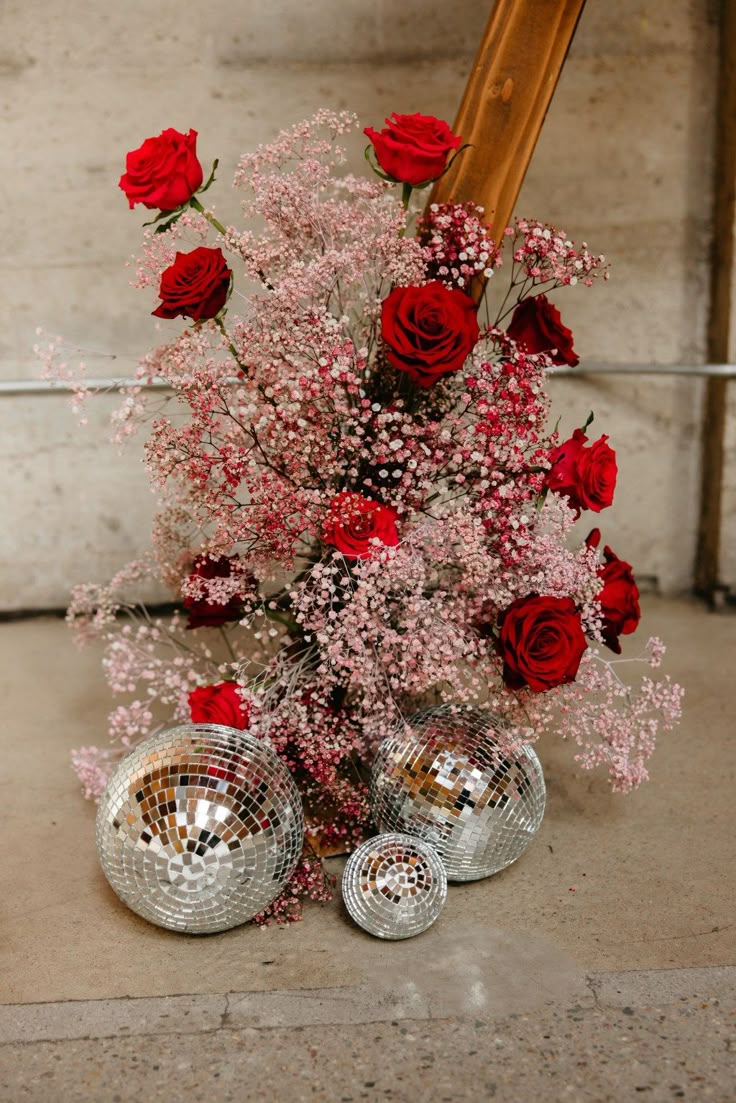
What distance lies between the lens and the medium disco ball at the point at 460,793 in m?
2.09

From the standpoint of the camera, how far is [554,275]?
221 centimetres

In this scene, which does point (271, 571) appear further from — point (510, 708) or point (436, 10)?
point (436, 10)

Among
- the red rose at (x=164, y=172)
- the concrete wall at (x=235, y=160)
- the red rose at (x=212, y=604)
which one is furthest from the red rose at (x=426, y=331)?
the concrete wall at (x=235, y=160)

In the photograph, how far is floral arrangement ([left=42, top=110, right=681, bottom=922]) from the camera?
80.3 inches

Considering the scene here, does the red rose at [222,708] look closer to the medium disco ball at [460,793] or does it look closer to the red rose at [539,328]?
the medium disco ball at [460,793]

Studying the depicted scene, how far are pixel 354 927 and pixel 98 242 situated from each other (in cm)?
281

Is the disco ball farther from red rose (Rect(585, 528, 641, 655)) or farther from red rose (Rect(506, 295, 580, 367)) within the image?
red rose (Rect(506, 295, 580, 367))

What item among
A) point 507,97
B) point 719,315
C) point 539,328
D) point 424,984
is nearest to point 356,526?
point 539,328

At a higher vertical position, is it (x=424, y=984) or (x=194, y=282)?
(x=194, y=282)

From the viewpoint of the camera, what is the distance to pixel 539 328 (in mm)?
2221

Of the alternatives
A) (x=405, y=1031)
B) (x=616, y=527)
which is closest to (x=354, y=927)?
(x=405, y=1031)

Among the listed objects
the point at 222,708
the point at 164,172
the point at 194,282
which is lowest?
the point at 222,708

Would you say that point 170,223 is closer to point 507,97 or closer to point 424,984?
point 507,97

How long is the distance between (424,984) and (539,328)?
53.8 inches
